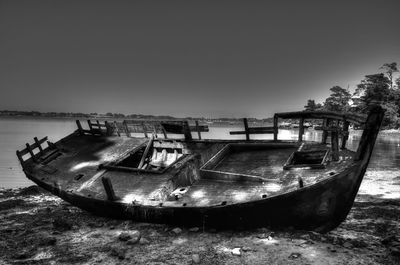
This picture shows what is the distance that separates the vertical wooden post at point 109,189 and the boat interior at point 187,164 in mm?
24

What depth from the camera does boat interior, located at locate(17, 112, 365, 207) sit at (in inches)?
283

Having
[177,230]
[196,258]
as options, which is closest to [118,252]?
[177,230]

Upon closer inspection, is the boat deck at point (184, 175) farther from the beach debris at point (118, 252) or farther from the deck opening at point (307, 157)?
the beach debris at point (118, 252)

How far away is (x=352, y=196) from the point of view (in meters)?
6.91

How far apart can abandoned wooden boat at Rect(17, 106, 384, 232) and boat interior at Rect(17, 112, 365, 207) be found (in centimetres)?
3

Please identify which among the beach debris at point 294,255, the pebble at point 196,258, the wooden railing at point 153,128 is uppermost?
the wooden railing at point 153,128

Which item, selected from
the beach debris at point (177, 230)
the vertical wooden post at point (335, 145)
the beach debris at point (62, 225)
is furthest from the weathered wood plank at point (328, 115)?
the beach debris at point (62, 225)

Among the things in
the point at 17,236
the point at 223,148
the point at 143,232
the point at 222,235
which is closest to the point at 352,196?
the point at 222,235

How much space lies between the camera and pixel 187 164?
376 inches

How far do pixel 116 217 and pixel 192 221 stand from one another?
2.45 metres

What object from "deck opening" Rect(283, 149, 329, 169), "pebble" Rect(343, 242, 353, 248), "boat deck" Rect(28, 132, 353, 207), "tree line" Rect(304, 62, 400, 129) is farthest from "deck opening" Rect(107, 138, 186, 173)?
"tree line" Rect(304, 62, 400, 129)

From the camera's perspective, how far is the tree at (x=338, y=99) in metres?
75.4

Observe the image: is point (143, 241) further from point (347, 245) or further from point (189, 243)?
point (347, 245)

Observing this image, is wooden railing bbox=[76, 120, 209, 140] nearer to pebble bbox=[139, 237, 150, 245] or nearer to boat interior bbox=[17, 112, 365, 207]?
boat interior bbox=[17, 112, 365, 207]
